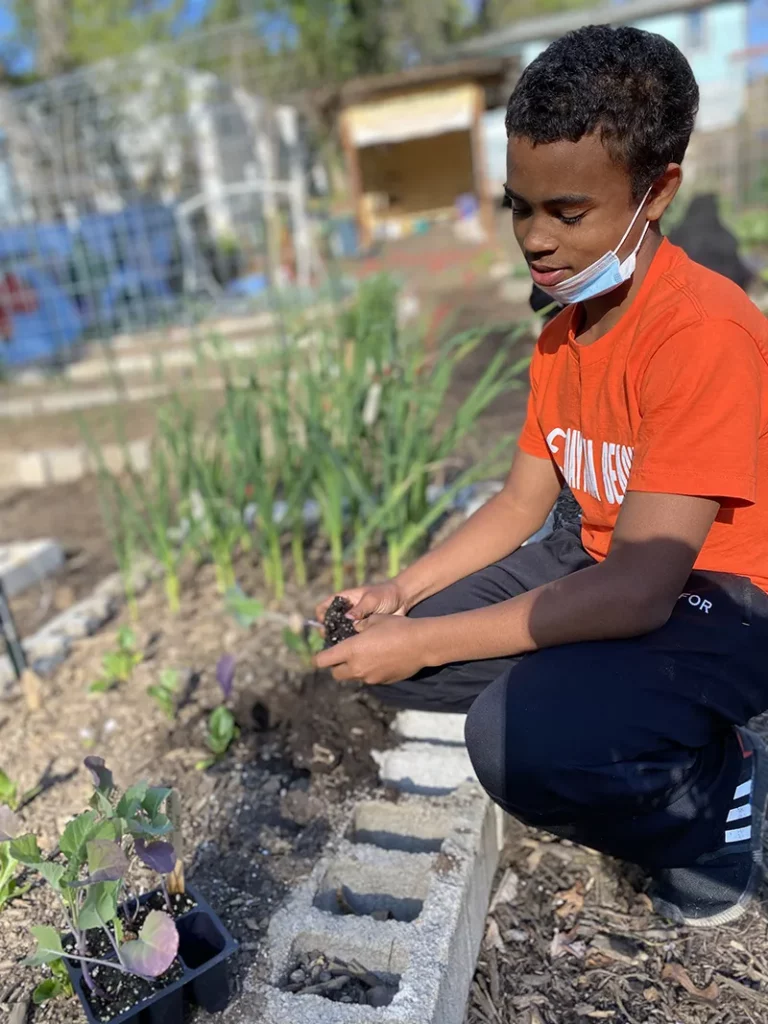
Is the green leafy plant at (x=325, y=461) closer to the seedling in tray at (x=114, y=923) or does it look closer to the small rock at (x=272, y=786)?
the small rock at (x=272, y=786)

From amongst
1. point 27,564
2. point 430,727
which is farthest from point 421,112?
point 430,727

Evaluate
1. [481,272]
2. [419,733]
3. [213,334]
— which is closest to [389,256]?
[481,272]

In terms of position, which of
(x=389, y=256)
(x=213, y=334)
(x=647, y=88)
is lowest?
(x=389, y=256)

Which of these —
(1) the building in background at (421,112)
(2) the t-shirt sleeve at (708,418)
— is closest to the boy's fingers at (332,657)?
(2) the t-shirt sleeve at (708,418)

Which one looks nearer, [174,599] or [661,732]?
[661,732]

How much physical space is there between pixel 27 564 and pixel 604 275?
2620mm

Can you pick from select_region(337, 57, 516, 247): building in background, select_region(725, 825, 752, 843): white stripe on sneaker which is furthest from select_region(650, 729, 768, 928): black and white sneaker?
select_region(337, 57, 516, 247): building in background

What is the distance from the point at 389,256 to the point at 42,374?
7.08m

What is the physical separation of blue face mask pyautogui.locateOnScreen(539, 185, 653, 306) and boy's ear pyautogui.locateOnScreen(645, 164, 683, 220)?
0.02 m

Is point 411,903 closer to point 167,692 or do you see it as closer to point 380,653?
point 380,653

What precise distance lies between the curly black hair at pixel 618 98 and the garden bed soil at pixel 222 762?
1207 mm

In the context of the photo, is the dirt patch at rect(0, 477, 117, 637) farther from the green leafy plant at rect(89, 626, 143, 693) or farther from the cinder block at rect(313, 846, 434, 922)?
the cinder block at rect(313, 846, 434, 922)

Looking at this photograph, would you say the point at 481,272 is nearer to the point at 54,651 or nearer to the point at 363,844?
the point at 54,651

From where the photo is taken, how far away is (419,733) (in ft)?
5.95
